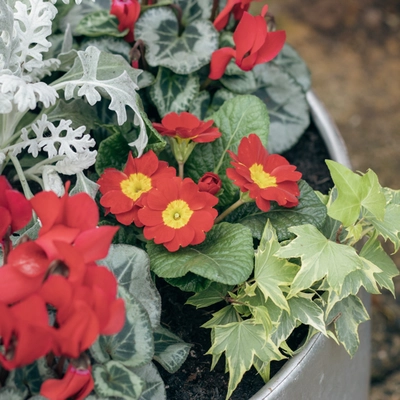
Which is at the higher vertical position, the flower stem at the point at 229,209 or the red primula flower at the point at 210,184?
the red primula flower at the point at 210,184

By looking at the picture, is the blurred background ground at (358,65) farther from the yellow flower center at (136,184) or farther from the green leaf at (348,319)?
the yellow flower center at (136,184)

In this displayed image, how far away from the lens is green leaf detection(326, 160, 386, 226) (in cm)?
73

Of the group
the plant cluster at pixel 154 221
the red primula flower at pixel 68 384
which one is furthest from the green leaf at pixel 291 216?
the red primula flower at pixel 68 384

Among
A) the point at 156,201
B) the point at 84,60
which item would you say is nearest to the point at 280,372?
the point at 156,201

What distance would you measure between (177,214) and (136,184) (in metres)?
0.08

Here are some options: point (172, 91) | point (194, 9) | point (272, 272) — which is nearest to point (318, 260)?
point (272, 272)

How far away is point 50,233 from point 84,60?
1.12 feet

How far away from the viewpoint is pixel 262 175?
0.80 metres

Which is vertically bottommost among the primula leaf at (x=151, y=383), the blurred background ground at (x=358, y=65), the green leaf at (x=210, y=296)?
the blurred background ground at (x=358, y=65)

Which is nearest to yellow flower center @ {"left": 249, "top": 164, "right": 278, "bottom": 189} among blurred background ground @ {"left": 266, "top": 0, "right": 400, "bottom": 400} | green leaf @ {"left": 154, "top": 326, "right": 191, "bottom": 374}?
green leaf @ {"left": 154, "top": 326, "right": 191, "bottom": 374}

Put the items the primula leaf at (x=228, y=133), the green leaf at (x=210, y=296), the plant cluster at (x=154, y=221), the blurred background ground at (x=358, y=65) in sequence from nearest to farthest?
the plant cluster at (x=154, y=221) → the green leaf at (x=210, y=296) → the primula leaf at (x=228, y=133) → the blurred background ground at (x=358, y=65)

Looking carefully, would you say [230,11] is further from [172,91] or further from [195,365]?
[195,365]

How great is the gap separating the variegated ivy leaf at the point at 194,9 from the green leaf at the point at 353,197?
466mm

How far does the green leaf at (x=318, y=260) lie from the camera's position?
713 millimetres
